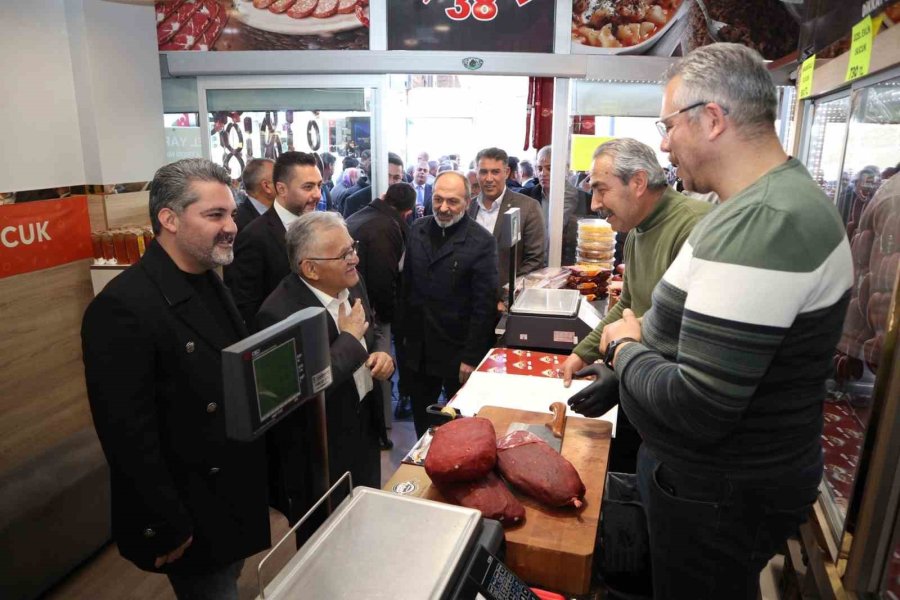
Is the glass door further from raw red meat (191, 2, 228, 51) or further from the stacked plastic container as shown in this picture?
the stacked plastic container

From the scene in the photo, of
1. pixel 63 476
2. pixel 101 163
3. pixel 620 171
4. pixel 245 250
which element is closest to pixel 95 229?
pixel 101 163

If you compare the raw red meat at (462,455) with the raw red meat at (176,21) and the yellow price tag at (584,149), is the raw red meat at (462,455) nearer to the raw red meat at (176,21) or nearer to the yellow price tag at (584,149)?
the yellow price tag at (584,149)

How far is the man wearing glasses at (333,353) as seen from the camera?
1.95 m

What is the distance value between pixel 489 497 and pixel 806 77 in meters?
1.87

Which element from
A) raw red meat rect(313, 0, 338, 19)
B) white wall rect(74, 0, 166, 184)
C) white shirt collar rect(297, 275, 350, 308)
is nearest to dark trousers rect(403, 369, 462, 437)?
white shirt collar rect(297, 275, 350, 308)

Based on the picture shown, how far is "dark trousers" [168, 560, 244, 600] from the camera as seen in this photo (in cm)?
172

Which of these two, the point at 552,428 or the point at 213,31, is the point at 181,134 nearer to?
the point at 213,31

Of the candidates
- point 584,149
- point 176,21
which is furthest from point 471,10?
A: point 176,21

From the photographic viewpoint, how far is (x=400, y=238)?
395cm

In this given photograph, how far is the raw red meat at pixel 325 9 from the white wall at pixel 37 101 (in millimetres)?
2060

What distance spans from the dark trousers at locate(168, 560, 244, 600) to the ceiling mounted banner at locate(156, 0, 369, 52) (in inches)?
162

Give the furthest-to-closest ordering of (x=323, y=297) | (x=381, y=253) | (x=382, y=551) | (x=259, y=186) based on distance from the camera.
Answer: (x=381, y=253) → (x=259, y=186) → (x=323, y=297) → (x=382, y=551)

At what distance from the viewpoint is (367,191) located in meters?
5.31

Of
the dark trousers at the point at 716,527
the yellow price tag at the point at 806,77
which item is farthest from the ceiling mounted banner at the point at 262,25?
the dark trousers at the point at 716,527
